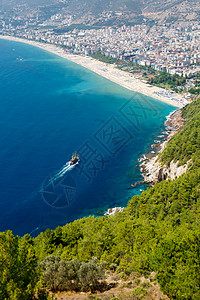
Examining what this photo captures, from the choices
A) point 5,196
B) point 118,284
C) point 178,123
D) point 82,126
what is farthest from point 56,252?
point 178,123

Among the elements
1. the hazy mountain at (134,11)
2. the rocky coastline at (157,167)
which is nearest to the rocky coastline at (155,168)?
the rocky coastline at (157,167)

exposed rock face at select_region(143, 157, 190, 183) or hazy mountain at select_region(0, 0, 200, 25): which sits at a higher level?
hazy mountain at select_region(0, 0, 200, 25)

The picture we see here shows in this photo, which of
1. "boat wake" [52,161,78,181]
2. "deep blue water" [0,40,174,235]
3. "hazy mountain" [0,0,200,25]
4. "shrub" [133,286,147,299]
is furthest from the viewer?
"hazy mountain" [0,0,200,25]

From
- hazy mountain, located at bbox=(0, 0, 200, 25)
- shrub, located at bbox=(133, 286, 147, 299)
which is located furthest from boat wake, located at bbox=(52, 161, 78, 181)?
hazy mountain, located at bbox=(0, 0, 200, 25)

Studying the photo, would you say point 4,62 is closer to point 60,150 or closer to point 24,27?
point 60,150

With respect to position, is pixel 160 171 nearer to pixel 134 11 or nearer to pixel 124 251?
pixel 124 251

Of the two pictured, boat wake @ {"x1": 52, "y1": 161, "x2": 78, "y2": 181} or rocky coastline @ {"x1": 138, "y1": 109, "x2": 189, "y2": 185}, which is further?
boat wake @ {"x1": 52, "y1": 161, "x2": 78, "y2": 181}

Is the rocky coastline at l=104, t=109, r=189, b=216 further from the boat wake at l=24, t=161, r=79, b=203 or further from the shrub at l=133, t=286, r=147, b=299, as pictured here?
the shrub at l=133, t=286, r=147, b=299

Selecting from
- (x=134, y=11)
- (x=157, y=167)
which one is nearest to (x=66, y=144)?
(x=157, y=167)
